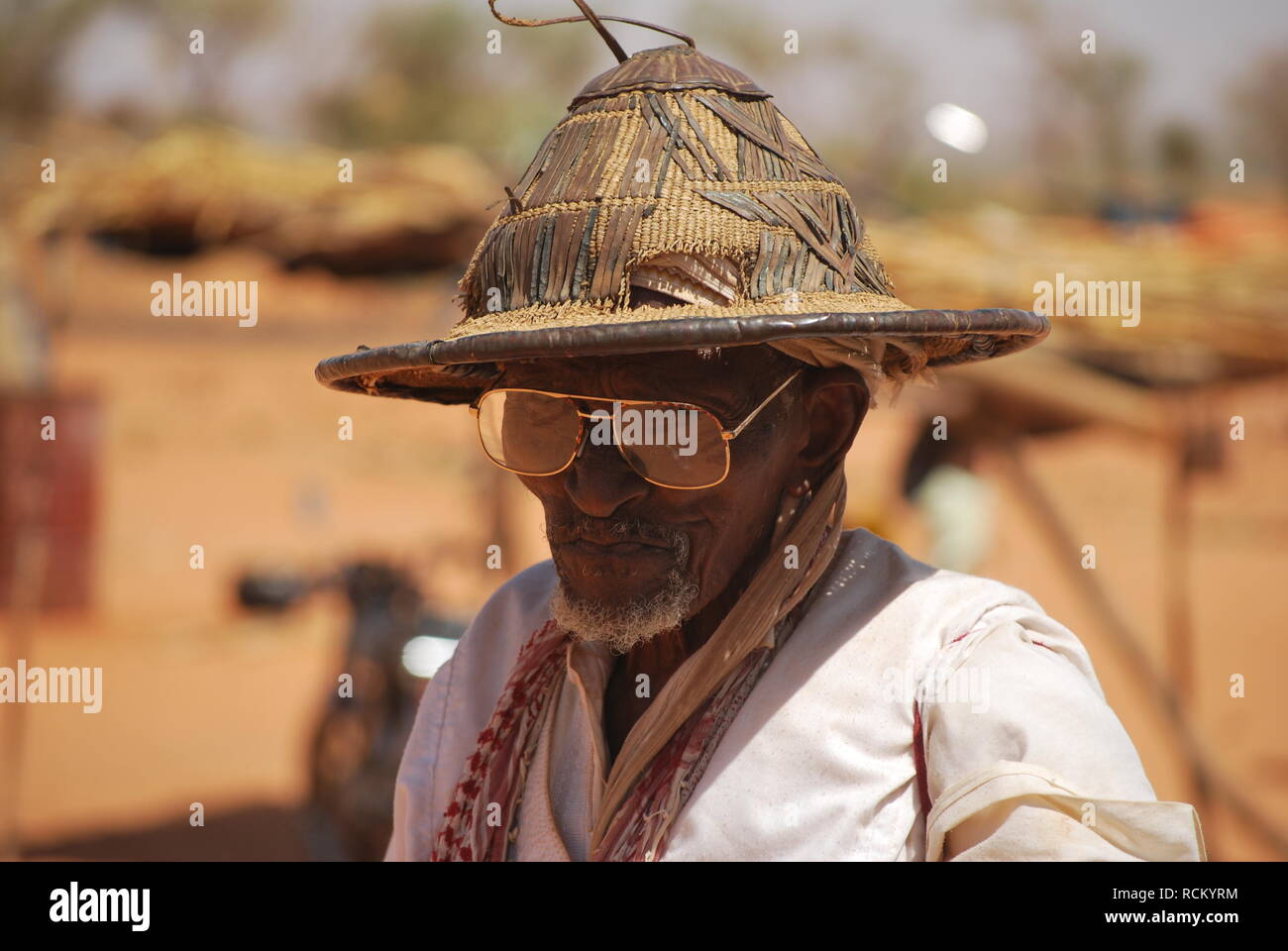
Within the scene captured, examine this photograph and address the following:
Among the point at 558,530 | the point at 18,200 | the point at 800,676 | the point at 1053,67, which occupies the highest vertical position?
the point at 1053,67

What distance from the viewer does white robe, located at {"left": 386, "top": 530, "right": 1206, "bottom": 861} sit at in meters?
1.54

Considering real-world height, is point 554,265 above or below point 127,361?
below

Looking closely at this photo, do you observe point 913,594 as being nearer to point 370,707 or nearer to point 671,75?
point 671,75

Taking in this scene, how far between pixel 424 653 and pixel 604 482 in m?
4.60

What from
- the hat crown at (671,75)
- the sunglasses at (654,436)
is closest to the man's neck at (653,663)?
the sunglasses at (654,436)

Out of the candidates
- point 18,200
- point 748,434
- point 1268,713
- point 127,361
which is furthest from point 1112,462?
point 748,434

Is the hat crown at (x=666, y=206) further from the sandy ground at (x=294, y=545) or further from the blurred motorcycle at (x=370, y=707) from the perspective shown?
the blurred motorcycle at (x=370, y=707)

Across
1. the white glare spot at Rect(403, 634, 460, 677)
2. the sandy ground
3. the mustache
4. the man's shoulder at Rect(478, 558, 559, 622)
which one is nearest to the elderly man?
the mustache

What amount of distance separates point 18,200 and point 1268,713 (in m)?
9.89

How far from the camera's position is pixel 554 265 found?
5.89ft

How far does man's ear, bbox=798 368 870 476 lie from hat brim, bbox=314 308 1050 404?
0.44 feet

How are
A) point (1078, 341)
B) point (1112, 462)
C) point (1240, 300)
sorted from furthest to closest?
point (1112, 462) < point (1078, 341) < point (1240, 300)

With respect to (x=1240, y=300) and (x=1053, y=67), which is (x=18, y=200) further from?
(x=1053, y=67)

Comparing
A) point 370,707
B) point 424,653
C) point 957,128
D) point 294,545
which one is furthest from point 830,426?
point 294,545
